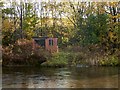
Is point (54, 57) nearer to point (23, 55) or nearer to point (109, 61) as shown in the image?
point (23, 55)

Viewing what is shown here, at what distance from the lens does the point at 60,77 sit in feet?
16.5

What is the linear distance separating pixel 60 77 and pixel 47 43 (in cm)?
94

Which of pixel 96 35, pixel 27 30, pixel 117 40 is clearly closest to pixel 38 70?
pixel 27 30

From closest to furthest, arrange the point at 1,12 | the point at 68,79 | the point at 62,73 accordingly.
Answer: the point at 68,79
the point at 62,73
the point at 1,12

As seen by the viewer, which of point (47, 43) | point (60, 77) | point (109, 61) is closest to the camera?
point (60, 77)

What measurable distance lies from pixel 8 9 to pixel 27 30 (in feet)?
1.99

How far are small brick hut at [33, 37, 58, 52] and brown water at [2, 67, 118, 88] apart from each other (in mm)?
446

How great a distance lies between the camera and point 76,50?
5.76m

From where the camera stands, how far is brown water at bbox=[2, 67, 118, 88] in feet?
14.4

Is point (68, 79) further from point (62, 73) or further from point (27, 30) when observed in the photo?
point (27, 30)

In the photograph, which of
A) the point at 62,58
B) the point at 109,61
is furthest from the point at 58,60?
the point at 109,61

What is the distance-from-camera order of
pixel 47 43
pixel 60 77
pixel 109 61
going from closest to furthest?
pixel 60 77 → pixel 47 43 → pixel 109 61

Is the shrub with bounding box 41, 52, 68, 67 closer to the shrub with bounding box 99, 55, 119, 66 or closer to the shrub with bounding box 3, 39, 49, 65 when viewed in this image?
the shrub with bounding box 3, 39, 49, 65

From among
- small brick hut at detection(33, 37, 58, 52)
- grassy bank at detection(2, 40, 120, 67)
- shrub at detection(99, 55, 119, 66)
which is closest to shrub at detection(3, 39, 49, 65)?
grassy bank at detection(2, 40, 120, 67)
